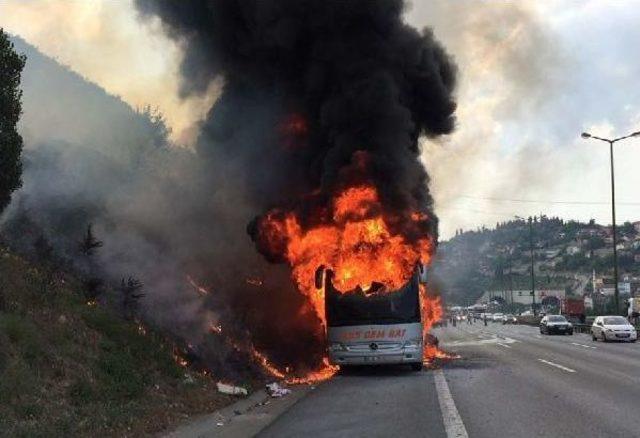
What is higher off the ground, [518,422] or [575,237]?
[575,237]

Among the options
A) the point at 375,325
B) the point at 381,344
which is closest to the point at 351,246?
the point at 375,325

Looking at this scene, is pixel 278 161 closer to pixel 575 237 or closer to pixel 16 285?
pixel 16 285

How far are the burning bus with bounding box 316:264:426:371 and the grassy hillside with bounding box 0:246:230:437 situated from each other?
4.17 meters

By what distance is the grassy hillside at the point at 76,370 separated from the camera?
7.83m

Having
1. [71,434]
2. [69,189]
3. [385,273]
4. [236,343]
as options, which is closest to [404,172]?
[385,273]

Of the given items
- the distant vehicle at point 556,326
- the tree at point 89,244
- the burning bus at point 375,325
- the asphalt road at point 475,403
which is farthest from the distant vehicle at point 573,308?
the tree at point 89,244

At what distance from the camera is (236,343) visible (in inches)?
621

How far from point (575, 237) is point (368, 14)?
162 m

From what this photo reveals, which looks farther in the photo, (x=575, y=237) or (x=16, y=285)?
(x=575, y=237)

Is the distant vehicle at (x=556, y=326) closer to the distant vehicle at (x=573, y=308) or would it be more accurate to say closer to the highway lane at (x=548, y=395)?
the distant vehicle at (x=573, y=308)

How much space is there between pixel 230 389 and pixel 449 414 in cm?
435

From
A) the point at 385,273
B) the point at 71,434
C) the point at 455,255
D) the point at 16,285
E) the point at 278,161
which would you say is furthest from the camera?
the point at 455,255

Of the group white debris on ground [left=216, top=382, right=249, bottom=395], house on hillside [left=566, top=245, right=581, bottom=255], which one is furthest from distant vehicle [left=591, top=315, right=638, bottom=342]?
house on hillside [left=566, top=245, right=581, bottom=255]

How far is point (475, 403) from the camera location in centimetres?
1027
